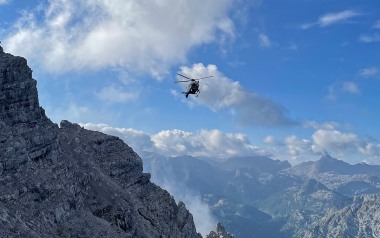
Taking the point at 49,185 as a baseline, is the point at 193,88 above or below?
above

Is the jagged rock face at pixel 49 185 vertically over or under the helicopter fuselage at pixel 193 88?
under

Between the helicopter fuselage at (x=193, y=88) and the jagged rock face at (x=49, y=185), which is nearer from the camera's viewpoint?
the helicopter fuselage at (x=193, y=88)

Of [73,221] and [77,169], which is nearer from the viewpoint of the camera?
[73,221]

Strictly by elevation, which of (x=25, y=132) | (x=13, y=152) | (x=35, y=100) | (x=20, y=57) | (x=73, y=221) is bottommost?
(x=73, y=221)

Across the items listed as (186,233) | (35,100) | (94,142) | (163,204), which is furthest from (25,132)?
(186,233)

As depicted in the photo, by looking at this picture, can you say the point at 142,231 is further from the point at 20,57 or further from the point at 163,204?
the point at 20,57

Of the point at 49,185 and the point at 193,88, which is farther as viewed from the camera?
the point at 49,185

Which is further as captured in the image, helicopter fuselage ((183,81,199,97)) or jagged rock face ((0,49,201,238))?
jagged rock face ((0,49,201,238))

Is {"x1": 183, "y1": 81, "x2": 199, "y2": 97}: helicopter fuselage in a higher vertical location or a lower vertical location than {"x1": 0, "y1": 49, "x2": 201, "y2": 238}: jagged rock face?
higher
